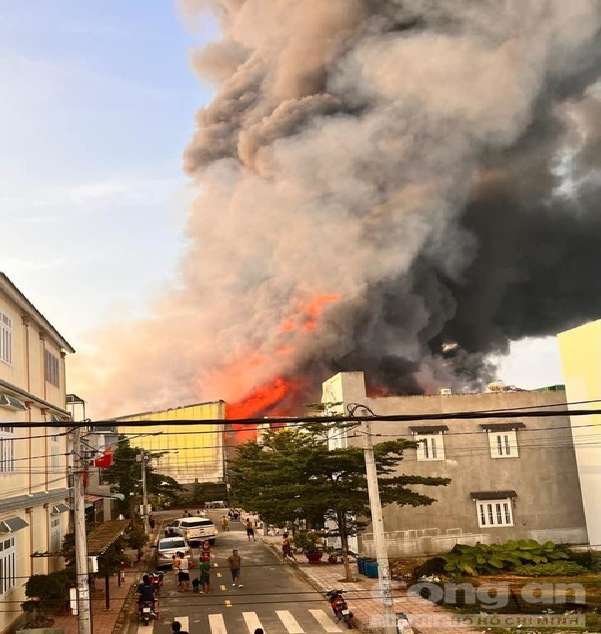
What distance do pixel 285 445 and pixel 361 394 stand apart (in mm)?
6077

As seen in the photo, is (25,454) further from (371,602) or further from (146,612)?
(371,602)

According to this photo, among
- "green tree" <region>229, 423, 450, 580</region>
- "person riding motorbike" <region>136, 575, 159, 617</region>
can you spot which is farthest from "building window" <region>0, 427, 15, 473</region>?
"green tree" <region>229, 423, 450, 580</region>

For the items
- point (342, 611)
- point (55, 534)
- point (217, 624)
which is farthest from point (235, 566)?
point (55, 534)

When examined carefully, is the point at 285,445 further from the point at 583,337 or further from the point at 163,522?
the point at 163,522

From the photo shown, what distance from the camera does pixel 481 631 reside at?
74.7 feet

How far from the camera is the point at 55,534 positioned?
33375 millimetres

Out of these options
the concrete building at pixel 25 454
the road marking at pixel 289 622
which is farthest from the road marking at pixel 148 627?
the road marking at pixel 289 622

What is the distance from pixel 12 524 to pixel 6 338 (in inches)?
262

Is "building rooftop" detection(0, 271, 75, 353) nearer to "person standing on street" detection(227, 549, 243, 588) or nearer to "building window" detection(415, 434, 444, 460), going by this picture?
"person standing on street" detection(227, 549, 243, 588)

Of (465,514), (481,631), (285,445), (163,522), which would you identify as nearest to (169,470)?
(163,522)

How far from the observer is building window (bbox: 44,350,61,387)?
110 feet

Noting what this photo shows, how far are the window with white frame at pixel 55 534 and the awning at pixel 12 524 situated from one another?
7.55 meters

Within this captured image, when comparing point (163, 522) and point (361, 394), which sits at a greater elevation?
point (361, 394)

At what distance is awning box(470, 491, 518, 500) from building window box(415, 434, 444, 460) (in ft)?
9.00
